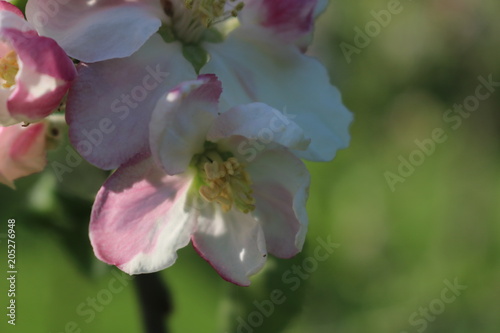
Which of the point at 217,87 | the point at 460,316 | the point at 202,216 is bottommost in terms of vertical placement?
the point at 460,316

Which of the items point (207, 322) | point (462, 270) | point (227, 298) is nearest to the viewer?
point (227, 298)

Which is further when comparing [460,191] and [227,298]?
[460,191]

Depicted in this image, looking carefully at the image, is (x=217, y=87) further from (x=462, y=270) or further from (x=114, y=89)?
(x=462, y=270)

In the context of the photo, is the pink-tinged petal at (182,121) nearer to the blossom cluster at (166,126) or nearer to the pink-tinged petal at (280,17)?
the blossom cluster at (166,126)

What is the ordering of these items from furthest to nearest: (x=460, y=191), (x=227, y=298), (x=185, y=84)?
(x=460, y=191) → (x=227, y=298) → (x=185, y=84)

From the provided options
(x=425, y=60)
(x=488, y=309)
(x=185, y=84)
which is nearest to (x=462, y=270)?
(x=488, y=309)

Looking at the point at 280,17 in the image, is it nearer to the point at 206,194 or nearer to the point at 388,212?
the point at 206,194

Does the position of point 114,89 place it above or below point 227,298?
above
